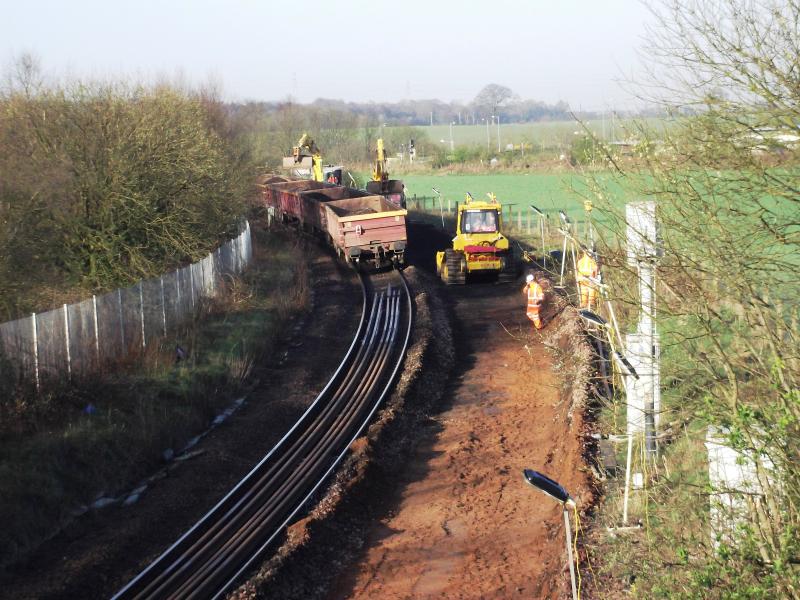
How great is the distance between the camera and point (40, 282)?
1653 centimetres

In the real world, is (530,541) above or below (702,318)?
below

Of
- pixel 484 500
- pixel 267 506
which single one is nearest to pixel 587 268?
pixel 484 500

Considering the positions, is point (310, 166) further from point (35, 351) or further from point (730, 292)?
point (730, 292)

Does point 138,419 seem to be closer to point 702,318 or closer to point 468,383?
point 468,383

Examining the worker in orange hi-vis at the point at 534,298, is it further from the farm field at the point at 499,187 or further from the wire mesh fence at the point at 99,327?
the farm field at the point at 499,187

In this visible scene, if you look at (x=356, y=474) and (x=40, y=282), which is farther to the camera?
(x=40, y=282)

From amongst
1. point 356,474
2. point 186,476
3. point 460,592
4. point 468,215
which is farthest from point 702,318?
point 468,215

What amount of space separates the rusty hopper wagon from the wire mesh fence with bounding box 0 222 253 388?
6.36m

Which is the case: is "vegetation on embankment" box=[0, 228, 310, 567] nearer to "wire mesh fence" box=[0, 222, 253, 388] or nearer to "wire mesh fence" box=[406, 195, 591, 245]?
"wire mesh fence" box=[0, 222, 253, 388]

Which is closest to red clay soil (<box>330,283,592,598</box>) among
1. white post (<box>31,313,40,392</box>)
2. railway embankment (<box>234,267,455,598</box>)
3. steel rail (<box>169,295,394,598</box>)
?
railway embankment (<box>234,267,455,598</box>)

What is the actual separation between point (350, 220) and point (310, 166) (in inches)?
918

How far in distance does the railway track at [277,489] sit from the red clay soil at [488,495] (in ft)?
3.75

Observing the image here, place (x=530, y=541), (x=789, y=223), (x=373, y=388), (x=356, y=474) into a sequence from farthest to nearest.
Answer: (x=373, y=388), (x=356, y=474), (x=530, y=541), (x=789, y=223)

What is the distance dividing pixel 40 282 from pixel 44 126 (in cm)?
408
